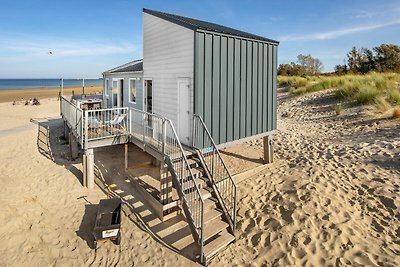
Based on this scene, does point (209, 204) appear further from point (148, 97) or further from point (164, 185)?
point (148, 97)

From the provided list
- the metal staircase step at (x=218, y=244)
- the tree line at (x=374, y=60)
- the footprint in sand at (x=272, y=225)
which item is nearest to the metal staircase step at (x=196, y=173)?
the metal staircase step at (x=218, y=244)

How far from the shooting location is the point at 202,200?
265 inches

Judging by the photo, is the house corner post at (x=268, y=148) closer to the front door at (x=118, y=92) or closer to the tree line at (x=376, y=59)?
the front door at (x=118, y=92)

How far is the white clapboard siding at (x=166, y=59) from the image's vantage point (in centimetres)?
890

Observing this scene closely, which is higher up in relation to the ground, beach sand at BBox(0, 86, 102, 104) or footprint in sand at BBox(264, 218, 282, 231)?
beach sand at BBox(0, 86, 102, 104)

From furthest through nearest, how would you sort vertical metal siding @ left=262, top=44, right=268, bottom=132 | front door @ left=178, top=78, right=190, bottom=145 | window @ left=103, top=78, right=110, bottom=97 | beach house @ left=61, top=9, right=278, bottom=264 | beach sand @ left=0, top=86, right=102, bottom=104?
beach sand @ left=0, top=86, right=102, bottom=104 < window @ left=103, top=78, right=110, bottom=97 < vertical metal siding @ left=262, top=44, right=268, bottom=132 < front door @ left=178, top=78, right=190, bottom=145 < beach house @ left=61, top=9, right=278, bottom=264

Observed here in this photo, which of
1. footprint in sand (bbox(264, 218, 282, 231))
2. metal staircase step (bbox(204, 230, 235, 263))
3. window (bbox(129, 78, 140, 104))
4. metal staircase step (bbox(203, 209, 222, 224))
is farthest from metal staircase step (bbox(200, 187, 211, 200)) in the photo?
window (bbox(129, 78, 140, 104))

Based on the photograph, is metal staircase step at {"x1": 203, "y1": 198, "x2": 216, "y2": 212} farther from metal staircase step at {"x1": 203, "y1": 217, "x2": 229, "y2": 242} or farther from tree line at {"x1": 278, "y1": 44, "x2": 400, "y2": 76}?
tree line at {"x1": 278, "y1": 44, "x2": 400, "y2": 76}

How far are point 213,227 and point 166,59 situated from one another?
5.90m

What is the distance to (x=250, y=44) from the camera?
9.89 meters

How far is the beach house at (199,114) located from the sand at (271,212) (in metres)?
0.85

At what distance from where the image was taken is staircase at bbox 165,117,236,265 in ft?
23.4

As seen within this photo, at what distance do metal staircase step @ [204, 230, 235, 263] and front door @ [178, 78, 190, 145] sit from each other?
309cm

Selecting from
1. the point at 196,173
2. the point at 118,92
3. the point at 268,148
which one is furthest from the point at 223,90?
the point at 118,92
